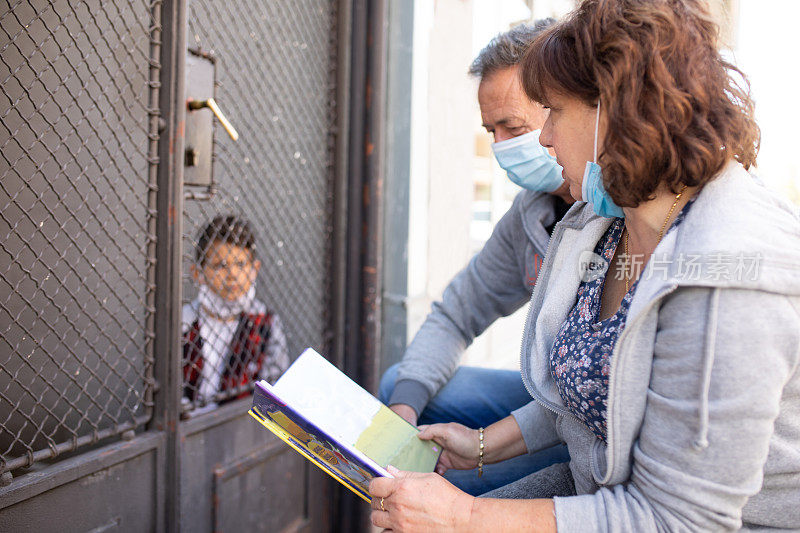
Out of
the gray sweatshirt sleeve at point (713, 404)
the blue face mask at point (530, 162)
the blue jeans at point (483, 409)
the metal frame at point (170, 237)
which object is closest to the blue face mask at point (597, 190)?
the gray sweatshirt sleeve at point (713, 404)

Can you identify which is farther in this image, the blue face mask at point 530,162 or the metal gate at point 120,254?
the blue face mask at point 530,162

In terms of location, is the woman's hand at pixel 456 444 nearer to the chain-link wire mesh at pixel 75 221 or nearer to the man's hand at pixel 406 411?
the man's hand at pixel 406 411

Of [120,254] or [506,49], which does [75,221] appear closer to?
[120,254]

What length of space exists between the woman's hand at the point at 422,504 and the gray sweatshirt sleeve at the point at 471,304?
0.69m

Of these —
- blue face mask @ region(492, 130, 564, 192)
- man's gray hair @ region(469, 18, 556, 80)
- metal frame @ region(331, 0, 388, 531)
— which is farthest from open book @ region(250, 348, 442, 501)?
metal frame @ region(331, 0, 388, 531)

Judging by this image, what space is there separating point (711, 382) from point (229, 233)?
1774mm

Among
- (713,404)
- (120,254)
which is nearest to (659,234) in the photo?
(713,404)

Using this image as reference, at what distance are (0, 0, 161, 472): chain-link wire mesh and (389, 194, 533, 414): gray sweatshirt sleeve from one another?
2.65 ft

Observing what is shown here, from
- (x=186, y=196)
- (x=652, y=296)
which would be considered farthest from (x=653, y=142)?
(x=186, y=196)

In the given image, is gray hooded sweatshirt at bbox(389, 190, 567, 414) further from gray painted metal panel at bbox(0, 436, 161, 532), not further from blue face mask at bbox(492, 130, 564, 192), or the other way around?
gray painted metal panel at bbox(0, 436, 161, 532)

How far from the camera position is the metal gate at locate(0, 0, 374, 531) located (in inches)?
62.3

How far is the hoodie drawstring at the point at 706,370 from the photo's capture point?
101 centimetres

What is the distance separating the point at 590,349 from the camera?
1.28 metres

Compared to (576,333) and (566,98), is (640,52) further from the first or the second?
(576,333)
